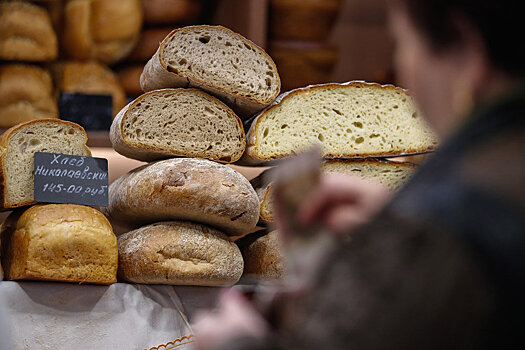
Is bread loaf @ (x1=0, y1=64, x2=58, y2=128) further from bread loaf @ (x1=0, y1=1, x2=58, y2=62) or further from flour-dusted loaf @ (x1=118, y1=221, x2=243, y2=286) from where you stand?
flour-dusted loaf @ (x1=118, y1=221, x2=243, y2=286)

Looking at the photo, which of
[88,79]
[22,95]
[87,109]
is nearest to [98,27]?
[88,79]

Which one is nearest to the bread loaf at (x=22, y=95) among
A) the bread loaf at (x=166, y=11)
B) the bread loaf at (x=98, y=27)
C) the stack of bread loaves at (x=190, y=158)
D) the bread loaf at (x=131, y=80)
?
the bread loaf at (x=98, y=27)

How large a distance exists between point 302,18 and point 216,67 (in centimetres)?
118

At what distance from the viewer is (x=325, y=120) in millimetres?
1923

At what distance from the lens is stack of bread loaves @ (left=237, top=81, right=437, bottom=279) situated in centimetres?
189

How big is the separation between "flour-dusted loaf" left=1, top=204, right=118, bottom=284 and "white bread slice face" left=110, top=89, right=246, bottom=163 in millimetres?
258

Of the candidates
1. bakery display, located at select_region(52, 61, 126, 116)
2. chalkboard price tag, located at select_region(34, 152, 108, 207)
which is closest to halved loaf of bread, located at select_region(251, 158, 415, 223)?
chalkboard price tag, located at select_region(34, 152, 108, 207)

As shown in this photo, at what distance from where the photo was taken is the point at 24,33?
265 cm

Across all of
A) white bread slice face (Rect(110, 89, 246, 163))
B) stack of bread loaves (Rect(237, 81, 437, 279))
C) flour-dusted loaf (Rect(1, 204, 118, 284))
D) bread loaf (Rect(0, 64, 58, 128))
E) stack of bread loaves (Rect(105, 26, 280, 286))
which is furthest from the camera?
bread loaf (Rect(0, 64, 58, 128))

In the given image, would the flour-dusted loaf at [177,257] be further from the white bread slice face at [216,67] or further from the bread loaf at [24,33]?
the bread loaf at [24,33]

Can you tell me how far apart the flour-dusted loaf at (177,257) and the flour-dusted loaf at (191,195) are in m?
0.05

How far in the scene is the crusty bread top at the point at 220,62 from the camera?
1.81 m

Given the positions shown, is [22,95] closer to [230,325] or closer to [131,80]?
[131,80]

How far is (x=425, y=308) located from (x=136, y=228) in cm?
149
